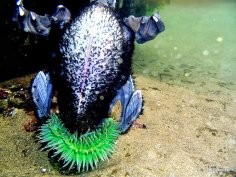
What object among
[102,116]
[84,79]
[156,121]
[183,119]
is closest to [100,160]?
[102,116]

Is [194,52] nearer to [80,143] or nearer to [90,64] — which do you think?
[90,64]

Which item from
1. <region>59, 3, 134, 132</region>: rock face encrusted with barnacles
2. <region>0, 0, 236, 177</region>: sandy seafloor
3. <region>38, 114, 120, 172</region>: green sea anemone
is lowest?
<region>0, 0, 236, 177</region>: sandy seafloor

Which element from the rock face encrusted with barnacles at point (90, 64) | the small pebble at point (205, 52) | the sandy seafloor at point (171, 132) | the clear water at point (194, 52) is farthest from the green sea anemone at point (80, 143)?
the small pebble at point (205, 52)

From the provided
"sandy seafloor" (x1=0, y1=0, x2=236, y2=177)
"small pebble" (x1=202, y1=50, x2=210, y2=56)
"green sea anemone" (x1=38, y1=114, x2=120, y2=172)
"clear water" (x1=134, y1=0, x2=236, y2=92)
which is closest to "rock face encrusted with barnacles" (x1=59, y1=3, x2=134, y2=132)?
"green sea anemone" (x1=38, y1=114, x2=120, y2=172)

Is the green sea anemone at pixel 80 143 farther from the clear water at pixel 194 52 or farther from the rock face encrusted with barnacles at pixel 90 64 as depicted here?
the clear water at pixel 194 52

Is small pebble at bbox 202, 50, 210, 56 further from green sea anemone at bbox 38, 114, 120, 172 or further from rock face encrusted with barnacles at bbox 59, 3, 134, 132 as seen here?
green sea anemone at bbox 38, 114, 120, 172

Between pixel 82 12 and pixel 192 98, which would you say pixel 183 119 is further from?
pixel 82 12

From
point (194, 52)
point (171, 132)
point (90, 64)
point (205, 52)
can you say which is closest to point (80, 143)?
point (90, 64)

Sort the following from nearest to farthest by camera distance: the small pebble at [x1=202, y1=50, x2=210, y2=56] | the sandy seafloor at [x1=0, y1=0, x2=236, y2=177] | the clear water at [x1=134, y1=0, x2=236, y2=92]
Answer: the sandy seafloor at [x1=0, y1=0, x2=236, y2=177]
the clear water at [x1=134, y1=0, x2=236, y2=92]
the small pebble at [x1=202, y1=50, x2=210, y2=56]
